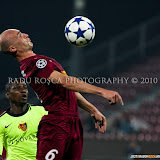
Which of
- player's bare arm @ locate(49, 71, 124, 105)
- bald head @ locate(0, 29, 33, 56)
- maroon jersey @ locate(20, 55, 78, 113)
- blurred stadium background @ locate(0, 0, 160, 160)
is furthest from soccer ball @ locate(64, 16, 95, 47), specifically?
blurred stadium background @ locate(0, 0, 160, 160)

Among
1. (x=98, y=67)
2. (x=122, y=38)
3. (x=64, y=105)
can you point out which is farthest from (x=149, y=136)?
(x=64, y=105)

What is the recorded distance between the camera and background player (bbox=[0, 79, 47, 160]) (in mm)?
4906

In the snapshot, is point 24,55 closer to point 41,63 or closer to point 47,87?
point 41,63

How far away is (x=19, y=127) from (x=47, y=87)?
1.34 m

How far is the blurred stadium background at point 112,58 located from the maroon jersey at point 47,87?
232 inches

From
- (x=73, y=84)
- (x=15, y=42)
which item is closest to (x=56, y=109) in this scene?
(x=73, y=84)

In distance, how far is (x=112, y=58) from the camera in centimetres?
1487

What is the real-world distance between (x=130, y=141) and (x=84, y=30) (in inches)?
230

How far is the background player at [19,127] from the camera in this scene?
4.91 meters

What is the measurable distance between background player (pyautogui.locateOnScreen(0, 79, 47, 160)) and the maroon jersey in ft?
3.90

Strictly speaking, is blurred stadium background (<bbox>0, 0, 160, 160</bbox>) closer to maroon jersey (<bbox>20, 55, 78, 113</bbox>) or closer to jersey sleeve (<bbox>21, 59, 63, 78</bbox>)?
maroon jersey (<bbox>20, 55, 78, 113</bbox>)

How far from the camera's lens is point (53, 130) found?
12.3 ft

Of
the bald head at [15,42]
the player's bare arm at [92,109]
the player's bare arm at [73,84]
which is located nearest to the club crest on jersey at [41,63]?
the player's bare arm at [73,84]

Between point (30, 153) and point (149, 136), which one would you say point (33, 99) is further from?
point (30, 153)
